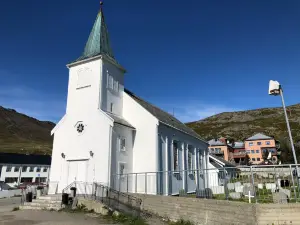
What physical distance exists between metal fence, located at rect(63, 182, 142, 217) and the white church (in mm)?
566

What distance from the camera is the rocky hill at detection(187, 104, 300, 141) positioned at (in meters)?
125

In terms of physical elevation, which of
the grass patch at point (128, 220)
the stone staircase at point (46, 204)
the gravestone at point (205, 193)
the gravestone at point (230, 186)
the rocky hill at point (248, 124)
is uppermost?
the rocky hill at point (248, 124)

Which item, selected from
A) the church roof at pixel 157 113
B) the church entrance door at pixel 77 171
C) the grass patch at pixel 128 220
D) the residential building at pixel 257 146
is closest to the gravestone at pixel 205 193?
the grass patch at pixel 128 220

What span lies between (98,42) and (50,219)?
54.2 ft

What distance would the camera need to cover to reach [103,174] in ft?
65.3

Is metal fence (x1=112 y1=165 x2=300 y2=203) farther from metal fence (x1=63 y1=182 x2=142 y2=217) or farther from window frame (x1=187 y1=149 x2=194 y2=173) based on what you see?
window frame (x1=187 y1=149 x2=194 y2=173)

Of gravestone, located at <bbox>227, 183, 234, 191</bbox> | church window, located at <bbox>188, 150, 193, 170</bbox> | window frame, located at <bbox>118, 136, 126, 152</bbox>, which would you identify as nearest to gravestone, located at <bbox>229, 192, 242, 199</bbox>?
gravestone, located at <bbox>227, 183, 234, 191</bbox>

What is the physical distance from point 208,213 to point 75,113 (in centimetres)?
1471

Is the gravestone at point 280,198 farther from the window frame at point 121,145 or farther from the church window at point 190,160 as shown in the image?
the church window at point 190,160

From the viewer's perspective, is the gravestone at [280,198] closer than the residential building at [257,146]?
Yes

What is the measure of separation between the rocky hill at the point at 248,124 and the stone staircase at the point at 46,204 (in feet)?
347

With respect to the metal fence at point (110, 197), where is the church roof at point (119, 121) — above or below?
above

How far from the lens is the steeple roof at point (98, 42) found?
80.7ft

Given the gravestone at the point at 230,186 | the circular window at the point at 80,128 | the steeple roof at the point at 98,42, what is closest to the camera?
the gravestone at the point at 230,186
